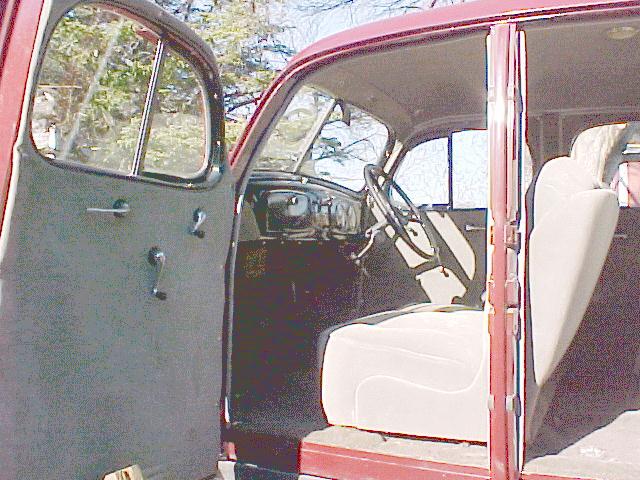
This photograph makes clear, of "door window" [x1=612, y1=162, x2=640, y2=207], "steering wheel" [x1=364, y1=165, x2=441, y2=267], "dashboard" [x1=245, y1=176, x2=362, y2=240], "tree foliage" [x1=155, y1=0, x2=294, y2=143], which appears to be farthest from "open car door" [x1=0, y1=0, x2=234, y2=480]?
"tree foliage" [x1=155, y1=0, x2=294, y2=143]

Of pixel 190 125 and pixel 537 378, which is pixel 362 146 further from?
pixel 537 378

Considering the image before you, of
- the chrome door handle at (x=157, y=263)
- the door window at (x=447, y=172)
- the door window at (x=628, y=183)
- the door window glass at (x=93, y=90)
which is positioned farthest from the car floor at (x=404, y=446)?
the door window at (x=628, y=183)

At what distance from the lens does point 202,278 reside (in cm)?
231

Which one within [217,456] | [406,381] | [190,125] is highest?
[190,125]

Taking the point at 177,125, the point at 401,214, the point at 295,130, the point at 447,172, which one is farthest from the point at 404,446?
the point at 447,172

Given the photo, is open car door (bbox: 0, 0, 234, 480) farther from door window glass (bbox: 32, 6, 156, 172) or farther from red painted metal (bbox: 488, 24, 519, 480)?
red painted metal (bbox: 488, 24, 519, 480)

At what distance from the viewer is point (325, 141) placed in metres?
3.51

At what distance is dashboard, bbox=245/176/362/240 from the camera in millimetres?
3061

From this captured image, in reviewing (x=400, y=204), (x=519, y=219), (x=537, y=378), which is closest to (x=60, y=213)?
(x=519, y=219)

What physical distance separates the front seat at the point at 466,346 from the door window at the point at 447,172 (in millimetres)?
1295

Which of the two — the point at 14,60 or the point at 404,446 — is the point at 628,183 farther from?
the point at 14,60

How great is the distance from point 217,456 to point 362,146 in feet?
6.25

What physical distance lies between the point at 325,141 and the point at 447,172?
782 millimetres

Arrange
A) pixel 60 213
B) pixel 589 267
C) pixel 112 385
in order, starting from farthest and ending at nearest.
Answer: pixel 589 267 < pixel 112 385 < pixel 60 213
